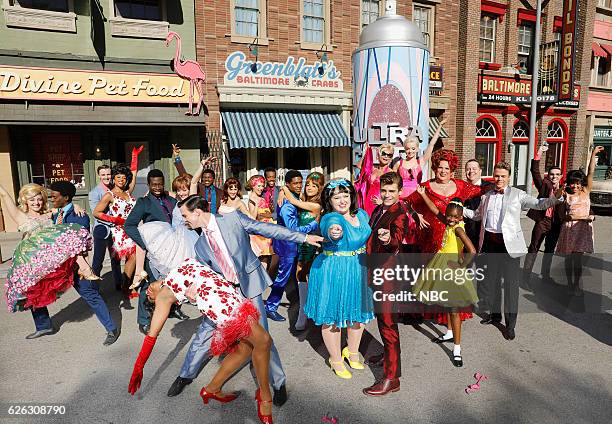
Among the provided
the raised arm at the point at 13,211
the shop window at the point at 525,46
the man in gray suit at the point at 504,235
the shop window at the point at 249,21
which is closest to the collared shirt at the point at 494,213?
the man in gray suit at the point at 504,235

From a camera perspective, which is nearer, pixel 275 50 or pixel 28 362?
pixel 28 362

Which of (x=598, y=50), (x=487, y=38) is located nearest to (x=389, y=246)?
(x=487, y=38)

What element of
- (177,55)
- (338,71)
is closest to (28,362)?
(177,55)

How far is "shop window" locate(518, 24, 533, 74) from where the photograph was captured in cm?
1695

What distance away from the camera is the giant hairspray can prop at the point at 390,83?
257 inches

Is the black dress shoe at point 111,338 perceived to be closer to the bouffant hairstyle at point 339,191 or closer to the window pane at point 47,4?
the bouffant hairstyle at point 339,191

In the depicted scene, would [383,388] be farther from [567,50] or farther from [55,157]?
[567,50]

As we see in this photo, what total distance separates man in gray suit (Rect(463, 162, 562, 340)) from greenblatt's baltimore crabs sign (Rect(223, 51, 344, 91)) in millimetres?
8618

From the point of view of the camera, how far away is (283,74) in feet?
40.7

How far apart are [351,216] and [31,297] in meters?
3.69

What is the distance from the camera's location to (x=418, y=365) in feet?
13.8

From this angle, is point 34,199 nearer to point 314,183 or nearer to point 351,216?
point 314,183

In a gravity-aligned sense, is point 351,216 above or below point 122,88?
below

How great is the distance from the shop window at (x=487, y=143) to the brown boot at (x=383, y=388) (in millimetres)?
14606
